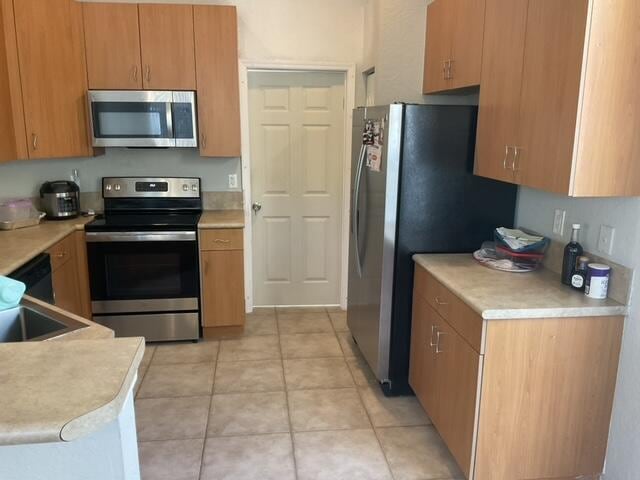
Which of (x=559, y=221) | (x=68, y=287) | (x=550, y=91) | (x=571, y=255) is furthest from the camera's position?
(x=68, y=287)

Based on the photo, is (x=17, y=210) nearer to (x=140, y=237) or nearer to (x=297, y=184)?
(x=140, y=237)

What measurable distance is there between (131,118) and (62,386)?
9.35 feet

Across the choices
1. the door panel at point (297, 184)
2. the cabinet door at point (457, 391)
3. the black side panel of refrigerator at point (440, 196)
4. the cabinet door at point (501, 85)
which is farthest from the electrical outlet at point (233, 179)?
the cabinet door at point (457, 391)

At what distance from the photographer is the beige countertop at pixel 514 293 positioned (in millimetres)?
1931

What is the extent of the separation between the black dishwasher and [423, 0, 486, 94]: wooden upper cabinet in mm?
2391

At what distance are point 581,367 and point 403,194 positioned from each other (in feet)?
3.83

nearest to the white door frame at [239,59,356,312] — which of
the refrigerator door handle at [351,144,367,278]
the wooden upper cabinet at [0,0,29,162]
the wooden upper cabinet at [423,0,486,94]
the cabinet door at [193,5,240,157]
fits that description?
the cabinet door at [193,5,240,157]

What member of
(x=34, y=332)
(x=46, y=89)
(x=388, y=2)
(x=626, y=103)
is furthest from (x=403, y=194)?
(x=46, y=89)

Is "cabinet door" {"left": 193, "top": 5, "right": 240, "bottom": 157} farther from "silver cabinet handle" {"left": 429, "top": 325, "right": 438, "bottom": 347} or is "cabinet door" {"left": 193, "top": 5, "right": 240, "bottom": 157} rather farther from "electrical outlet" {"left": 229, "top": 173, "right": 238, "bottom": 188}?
"silver cabinet handle" {"left": 429, "top": 325, "right": 438, "bottom": 347}

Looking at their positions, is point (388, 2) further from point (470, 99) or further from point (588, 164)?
point (588, 164)

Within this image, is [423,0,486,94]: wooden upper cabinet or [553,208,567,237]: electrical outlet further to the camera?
[423,0,486,94]: wooden upper cabinet

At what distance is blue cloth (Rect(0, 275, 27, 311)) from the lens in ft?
5.50

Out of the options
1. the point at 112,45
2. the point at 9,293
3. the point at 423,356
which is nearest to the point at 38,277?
the point at 9,293

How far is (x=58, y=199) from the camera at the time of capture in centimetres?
361
